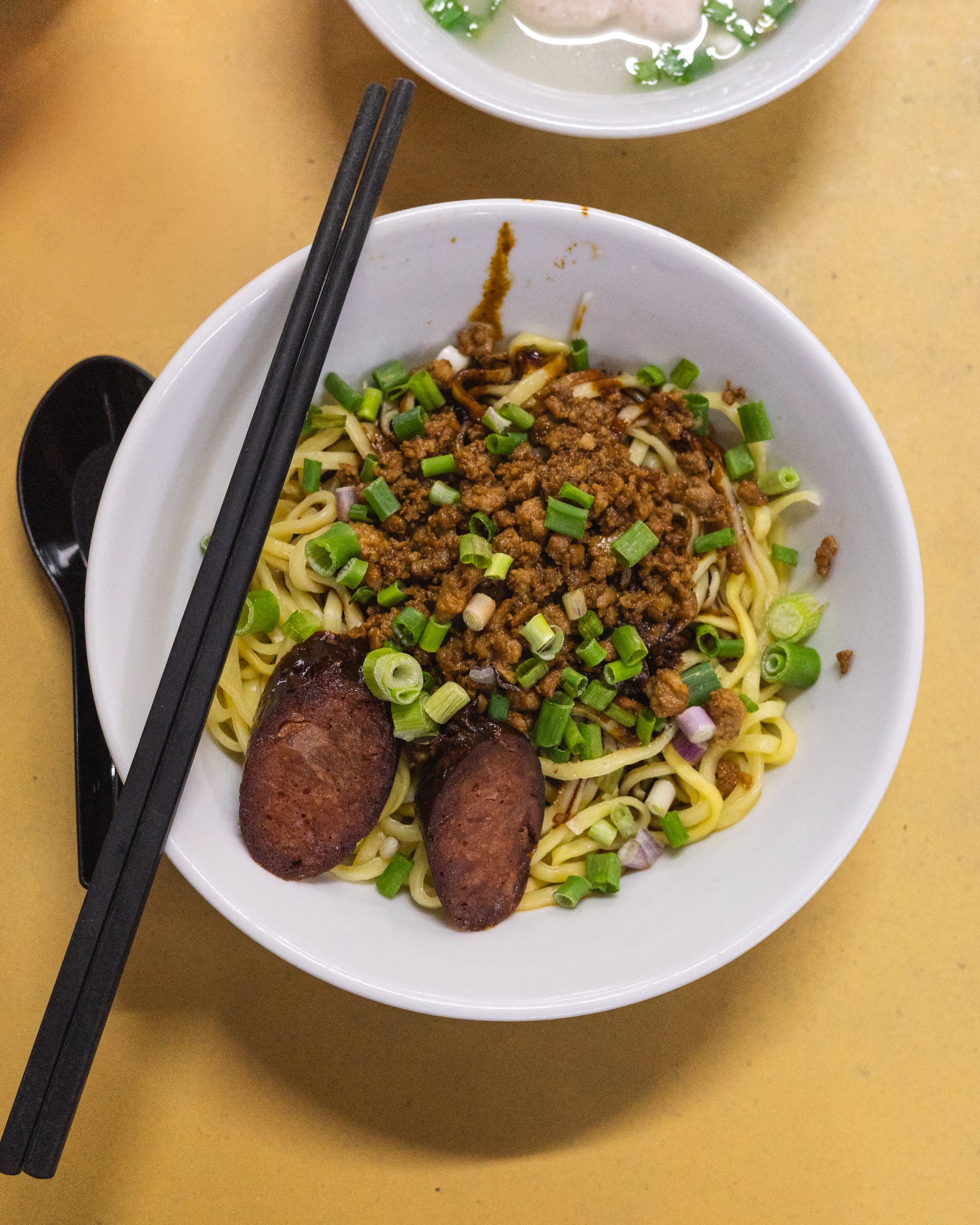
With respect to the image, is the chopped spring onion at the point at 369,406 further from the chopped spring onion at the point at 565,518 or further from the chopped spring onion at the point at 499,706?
the chopped spring onion at the point at 499,706

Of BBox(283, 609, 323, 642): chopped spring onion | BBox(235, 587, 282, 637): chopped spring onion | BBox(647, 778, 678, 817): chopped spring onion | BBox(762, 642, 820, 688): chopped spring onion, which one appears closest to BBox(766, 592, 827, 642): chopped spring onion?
BBox(762, 642, 820, 688): chopped spring onion

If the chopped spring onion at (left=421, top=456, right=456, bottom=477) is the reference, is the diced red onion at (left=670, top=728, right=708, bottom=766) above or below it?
below

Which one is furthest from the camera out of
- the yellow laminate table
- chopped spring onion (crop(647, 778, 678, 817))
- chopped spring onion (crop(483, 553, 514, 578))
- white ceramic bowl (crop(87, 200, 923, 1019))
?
the yellow laminate table

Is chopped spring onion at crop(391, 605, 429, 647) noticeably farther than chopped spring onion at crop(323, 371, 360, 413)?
No

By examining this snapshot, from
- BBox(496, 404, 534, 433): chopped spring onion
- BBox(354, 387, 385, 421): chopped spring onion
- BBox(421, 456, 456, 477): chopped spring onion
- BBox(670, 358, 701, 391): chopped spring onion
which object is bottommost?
BBox(421, 456, 456, 477): chopped spring onion

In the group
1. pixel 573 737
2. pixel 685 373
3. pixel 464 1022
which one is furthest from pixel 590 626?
pixel 464 1022

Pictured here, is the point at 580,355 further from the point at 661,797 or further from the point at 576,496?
the point at 661,797

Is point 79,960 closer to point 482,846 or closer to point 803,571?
point 482,846

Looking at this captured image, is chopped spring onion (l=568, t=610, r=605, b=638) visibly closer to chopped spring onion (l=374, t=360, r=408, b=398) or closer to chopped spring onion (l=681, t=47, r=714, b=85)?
chopped spring onion (l=374, t=360, r=408, b=398)

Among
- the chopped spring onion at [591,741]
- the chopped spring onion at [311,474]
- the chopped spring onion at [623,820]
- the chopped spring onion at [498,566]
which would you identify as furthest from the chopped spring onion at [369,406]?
the chopped spring onion at [623,820]
